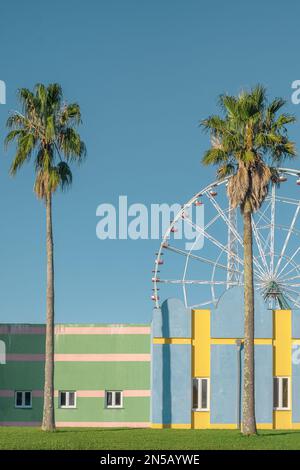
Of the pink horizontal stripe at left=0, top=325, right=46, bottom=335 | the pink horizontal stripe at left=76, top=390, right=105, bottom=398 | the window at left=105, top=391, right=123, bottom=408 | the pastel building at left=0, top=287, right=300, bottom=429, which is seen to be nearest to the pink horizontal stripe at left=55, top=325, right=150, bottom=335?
the pastel building at left=0, top=287, right=300, bottom=429

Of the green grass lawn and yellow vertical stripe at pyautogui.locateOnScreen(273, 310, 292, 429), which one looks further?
yellow vertical stripe at pyautogui.locateOnScreen(273, 310, 292, 429)

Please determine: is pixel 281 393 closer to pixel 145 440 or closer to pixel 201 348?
pixel 201 348

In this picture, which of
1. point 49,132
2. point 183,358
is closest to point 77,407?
point 183,358

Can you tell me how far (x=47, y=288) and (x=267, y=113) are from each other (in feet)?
35.2

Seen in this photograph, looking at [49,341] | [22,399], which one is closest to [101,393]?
[22,399]

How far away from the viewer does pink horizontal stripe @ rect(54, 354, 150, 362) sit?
47344 millimetres

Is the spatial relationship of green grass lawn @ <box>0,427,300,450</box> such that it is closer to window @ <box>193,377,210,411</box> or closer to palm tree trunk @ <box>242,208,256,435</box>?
palm tree trunk @ <box>242,208,256,435</box>

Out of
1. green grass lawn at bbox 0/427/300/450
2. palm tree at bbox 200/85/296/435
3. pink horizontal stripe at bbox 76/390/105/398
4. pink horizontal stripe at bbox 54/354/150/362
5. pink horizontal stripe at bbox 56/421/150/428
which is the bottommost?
pink horizontal stripe at bbox 56/421/150/428

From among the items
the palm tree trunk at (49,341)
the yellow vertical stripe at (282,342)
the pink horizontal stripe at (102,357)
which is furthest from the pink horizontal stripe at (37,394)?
the yellow vertical stripe at (282,342)

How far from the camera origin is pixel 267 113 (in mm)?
40156

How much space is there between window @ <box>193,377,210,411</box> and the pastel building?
0.14 feet

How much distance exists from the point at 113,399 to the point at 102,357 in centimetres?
198

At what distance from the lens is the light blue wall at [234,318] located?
4453cm

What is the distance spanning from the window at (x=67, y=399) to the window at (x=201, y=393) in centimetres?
631
